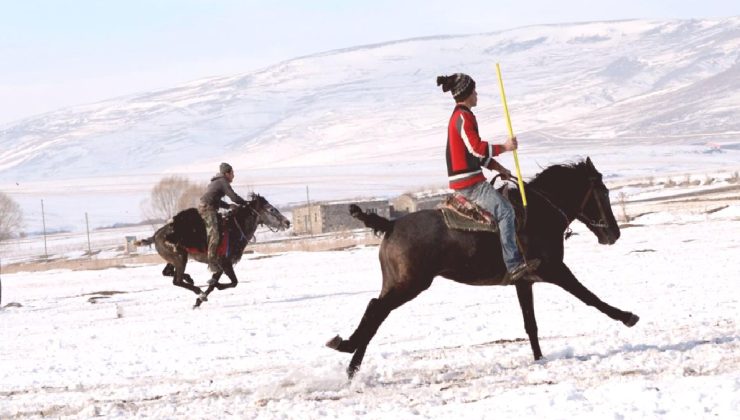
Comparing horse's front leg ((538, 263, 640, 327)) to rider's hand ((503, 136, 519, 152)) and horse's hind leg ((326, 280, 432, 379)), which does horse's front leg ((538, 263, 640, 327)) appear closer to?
rider's hand ((503, 136, 519, 152))

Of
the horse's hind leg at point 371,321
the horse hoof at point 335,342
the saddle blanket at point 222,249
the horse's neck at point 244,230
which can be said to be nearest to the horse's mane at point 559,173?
the horse's hind leg at point 371,321

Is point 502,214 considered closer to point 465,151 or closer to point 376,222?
point 465,151

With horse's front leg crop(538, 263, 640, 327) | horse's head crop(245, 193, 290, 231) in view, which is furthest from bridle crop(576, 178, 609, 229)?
horse's head crop(245, 193, 290, 231)

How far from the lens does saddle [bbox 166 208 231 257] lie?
24.1 metres

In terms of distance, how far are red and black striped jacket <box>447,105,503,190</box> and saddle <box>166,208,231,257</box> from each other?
12253mm

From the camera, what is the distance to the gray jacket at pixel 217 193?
915 inches

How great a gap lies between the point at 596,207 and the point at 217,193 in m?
11.1

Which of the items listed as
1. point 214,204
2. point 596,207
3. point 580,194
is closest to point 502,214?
point 580,194

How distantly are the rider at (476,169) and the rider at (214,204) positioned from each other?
37.2 feet

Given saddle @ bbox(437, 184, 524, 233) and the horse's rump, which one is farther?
the horse's rump

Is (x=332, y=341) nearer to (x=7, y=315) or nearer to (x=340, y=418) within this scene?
(x=340, y=418)

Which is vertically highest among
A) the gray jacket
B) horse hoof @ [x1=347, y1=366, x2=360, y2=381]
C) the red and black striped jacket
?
the gray jacket

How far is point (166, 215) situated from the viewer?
15512 centimetres

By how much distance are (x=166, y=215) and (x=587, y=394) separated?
148m
